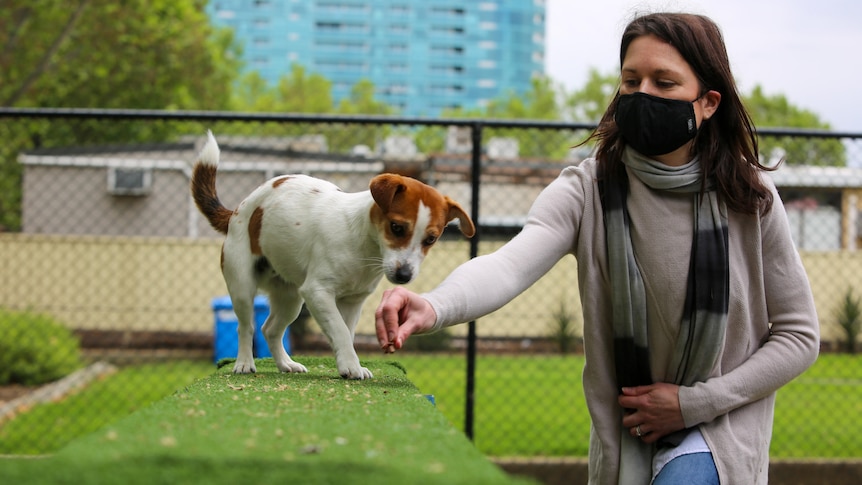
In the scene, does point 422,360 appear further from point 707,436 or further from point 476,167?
point 707,436

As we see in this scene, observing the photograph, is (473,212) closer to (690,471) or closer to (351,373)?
(351,373)

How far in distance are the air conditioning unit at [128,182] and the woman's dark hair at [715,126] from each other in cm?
1253

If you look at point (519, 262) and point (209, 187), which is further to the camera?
point (209, 187)

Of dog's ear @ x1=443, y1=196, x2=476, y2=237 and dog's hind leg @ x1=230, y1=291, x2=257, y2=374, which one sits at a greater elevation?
dog's ear @ x1=443, y1=196, x2=476, y2=237

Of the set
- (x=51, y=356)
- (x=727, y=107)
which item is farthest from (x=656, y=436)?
(x=51, y=356)

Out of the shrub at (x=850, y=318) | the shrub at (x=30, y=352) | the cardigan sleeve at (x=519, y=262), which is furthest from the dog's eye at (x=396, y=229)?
the shrub at (x=850, y=318)

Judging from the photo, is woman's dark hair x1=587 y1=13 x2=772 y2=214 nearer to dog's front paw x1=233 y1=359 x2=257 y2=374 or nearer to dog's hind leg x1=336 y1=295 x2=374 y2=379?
dog's hind leg x1=336 y1=295 x2=374 y2=379

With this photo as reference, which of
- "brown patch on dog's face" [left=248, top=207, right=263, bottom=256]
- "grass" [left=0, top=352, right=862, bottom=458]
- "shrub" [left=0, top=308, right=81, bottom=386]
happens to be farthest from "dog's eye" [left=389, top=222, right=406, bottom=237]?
"shrub" [left=0, top=308, right=81, bottom=386]

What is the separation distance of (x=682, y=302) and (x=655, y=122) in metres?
0.49

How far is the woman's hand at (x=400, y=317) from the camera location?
1.93 m

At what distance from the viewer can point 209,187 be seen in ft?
10.1

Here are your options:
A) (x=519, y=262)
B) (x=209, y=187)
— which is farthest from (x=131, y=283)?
(x=519, y=262)

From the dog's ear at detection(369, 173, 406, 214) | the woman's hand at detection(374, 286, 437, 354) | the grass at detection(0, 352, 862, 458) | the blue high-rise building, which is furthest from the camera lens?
the blue high-rise building

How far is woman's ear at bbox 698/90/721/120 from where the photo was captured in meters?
2.59
